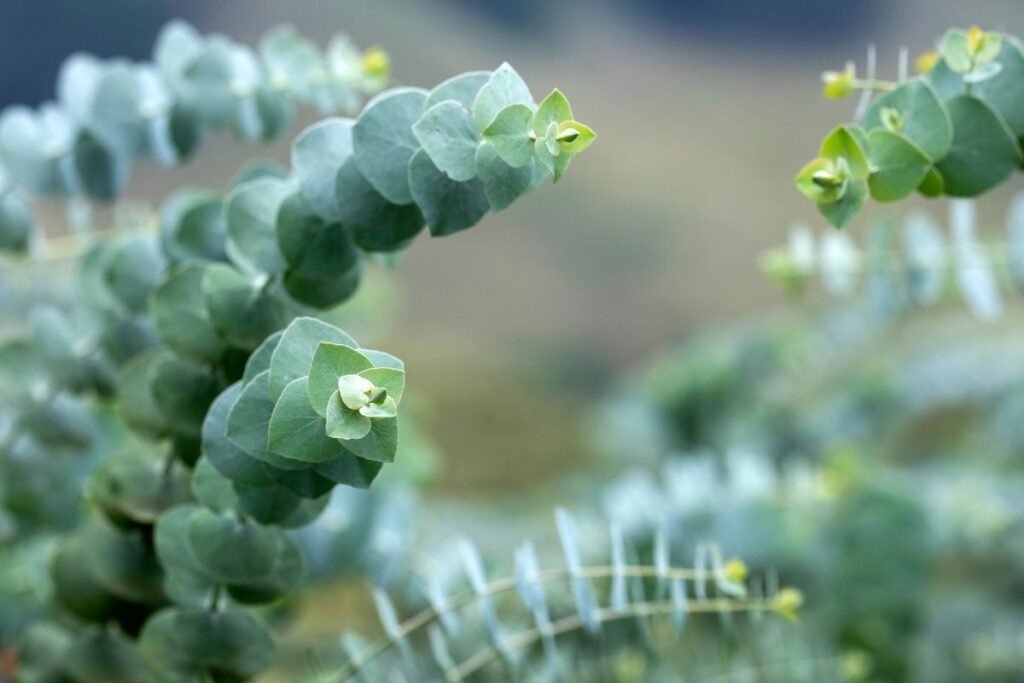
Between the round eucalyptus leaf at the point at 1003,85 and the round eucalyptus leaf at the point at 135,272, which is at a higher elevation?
the round eucalyptus leaf at the point at 1003,85

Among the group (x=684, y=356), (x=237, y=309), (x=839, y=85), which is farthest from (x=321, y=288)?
(x=684, y=356)

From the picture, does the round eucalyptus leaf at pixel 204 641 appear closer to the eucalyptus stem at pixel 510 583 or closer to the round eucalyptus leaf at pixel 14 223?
the eucalyptus stem at pixel 510 583

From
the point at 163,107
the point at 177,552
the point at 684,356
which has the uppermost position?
the point at 163,107

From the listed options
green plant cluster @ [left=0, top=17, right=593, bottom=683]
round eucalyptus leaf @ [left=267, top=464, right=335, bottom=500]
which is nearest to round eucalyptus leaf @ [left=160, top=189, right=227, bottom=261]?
green plant cluster @ [left=0, top=17, right=593, bottom=683]

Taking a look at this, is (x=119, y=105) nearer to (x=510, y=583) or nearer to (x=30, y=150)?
(x=30, y=150)

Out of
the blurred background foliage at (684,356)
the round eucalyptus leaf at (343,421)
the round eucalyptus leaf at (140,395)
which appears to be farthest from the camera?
the blurred background foliage at (684,356)

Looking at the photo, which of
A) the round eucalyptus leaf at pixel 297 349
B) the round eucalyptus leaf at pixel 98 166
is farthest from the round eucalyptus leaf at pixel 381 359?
the round eucalyptus leaf at pixel 98 166

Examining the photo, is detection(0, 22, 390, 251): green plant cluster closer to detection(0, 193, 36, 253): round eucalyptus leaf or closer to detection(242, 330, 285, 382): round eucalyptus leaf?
detection(0, 193, 36, 253): round eucalyptus leaf
